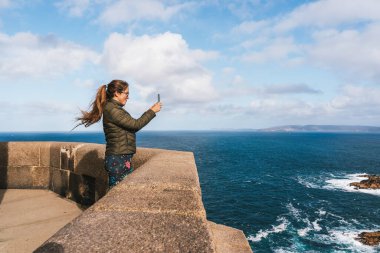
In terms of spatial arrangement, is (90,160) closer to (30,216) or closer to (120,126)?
(30,216)

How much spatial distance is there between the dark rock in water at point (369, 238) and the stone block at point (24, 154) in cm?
2475

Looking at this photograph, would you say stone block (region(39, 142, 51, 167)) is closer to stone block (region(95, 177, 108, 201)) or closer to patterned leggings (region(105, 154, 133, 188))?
stone block (region(95, 177, 108, 201))

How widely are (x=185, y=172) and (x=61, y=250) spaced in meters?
2.02

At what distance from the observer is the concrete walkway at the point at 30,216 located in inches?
136

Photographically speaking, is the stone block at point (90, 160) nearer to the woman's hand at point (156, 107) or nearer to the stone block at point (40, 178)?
the stone block at point (40, 178)

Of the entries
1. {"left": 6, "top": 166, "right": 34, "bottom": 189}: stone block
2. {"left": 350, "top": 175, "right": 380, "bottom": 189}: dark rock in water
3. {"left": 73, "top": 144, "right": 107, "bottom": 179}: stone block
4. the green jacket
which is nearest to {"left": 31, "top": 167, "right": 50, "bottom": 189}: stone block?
{"left": 6, "top": 166, "right": 34, "bottom": 189}: stone block

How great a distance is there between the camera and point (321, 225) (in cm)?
2638

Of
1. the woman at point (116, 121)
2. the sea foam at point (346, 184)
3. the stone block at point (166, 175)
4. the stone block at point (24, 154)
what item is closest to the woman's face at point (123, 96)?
the woman at point (116, 121)

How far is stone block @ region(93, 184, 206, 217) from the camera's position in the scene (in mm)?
1995

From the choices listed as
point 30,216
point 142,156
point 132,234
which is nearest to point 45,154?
point 30,216

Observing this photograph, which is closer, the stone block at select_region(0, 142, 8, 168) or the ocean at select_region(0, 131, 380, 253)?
the stone block at select_region(0, 142, 8, 168)

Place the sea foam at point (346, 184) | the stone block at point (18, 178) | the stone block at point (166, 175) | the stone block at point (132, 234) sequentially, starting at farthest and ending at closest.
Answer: the sea foam at point (346, 184)
the stone block at point (18, 178)
the stone block at point (166, 175)
the stone block at point (132, 234)

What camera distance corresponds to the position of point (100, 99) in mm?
3639

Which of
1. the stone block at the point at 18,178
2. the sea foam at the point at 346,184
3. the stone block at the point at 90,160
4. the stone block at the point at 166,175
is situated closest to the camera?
the stone block at the point at 166,175
